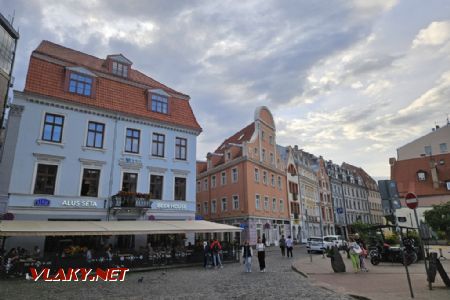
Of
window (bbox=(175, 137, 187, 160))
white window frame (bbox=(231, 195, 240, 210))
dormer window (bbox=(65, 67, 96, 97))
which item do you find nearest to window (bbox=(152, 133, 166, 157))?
window (bbox=(175, 137, 187, 160))

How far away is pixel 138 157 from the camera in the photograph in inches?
916

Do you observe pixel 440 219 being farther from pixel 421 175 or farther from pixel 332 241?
pixel 421 175

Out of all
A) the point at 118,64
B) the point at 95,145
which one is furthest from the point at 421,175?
the point at 95,145

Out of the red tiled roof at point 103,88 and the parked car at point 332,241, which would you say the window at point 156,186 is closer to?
the red tiled roof at point 103,88

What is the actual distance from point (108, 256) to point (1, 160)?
876 cm

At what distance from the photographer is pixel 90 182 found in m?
20.9

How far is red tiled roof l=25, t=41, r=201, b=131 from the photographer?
66.9 feet

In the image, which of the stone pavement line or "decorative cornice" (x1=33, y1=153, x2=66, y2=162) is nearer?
the stone pavement line

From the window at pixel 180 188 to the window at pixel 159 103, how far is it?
5823mm

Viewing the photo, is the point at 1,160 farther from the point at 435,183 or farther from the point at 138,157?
the point at 435,183

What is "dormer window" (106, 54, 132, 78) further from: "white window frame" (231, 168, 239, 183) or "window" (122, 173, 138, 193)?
"white window frame" (231, 168, 239, 183)

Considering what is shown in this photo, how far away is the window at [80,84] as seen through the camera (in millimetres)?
21633

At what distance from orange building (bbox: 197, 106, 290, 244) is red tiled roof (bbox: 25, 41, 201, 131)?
13745 mm

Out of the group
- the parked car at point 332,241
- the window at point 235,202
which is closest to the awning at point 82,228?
the parked car at point 332,241
